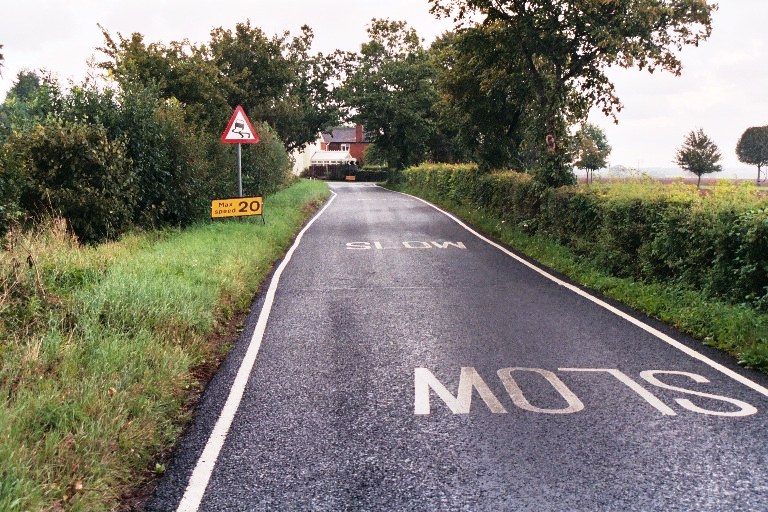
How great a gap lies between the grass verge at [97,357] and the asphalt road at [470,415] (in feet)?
1.08

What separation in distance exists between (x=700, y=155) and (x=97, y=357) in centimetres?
9659

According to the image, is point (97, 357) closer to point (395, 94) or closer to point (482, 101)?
point (482, 101)

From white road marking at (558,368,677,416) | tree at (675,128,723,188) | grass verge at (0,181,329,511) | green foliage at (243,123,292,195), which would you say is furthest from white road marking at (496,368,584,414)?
tree at (675,128,723,188)

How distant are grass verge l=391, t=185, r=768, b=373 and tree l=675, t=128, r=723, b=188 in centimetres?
8559

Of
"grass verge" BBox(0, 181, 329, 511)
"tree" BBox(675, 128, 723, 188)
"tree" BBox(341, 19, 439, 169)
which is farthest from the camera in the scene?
"tree" BBox(675, 128, 723, 188)

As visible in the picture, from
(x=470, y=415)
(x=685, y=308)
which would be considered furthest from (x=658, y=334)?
(x=470, y=415)

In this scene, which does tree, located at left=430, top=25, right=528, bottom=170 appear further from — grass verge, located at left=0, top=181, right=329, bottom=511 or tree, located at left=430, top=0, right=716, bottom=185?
grass verge, located at left=0, top=181, right=329, bottom=511

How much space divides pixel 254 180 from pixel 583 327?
1868 centimetres

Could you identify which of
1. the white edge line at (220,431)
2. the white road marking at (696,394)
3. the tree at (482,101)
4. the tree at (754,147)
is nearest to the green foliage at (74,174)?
the white edge line at (220,431)

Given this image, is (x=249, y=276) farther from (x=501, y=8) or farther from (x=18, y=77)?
(x=18, y=77)

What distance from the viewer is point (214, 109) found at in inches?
985

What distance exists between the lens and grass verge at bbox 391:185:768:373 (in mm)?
7113

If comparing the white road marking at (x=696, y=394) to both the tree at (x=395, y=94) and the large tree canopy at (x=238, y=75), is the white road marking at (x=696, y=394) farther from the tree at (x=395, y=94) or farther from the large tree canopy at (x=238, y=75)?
the tree at (x=395, y=94)

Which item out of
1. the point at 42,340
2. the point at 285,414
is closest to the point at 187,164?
the point at 42,340
